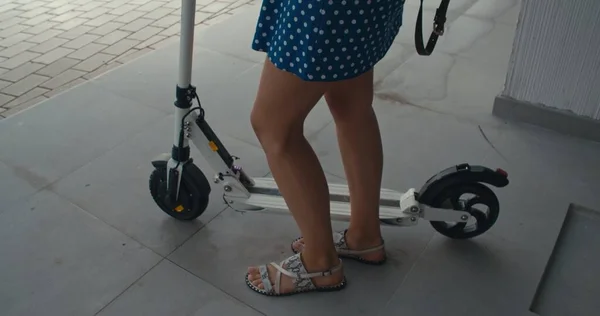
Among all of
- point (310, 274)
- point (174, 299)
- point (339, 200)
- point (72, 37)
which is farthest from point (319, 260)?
point (72, 37)

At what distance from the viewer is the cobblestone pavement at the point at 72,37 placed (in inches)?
132

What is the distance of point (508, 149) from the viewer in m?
2.51

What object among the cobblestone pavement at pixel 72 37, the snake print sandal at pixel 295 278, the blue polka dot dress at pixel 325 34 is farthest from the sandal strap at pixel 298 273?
the cobblestone pavement at pixel 72 37

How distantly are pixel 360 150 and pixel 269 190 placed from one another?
1.58 ft

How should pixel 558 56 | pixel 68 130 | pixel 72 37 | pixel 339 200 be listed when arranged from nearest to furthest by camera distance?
pixel 339 200 < pixel 558 56 < pixel 68 130 < pixel 72 37

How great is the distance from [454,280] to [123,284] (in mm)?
1130

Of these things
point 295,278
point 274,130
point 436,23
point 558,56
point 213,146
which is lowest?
point 295,278

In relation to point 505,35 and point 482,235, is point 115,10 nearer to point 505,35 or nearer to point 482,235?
point 505,35

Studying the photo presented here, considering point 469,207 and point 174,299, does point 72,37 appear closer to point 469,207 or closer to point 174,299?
point 174,299

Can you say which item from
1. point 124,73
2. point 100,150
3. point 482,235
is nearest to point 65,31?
point 124,73

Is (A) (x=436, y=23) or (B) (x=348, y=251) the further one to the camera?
(B) (x=348, y=251)

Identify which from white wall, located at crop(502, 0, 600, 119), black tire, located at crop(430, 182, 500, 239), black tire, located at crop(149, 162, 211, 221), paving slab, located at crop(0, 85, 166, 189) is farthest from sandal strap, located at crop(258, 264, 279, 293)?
white wall, located at crop(502, 0, 600, 119)

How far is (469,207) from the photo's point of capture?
1.89 metres

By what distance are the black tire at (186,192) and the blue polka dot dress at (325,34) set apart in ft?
2.35
